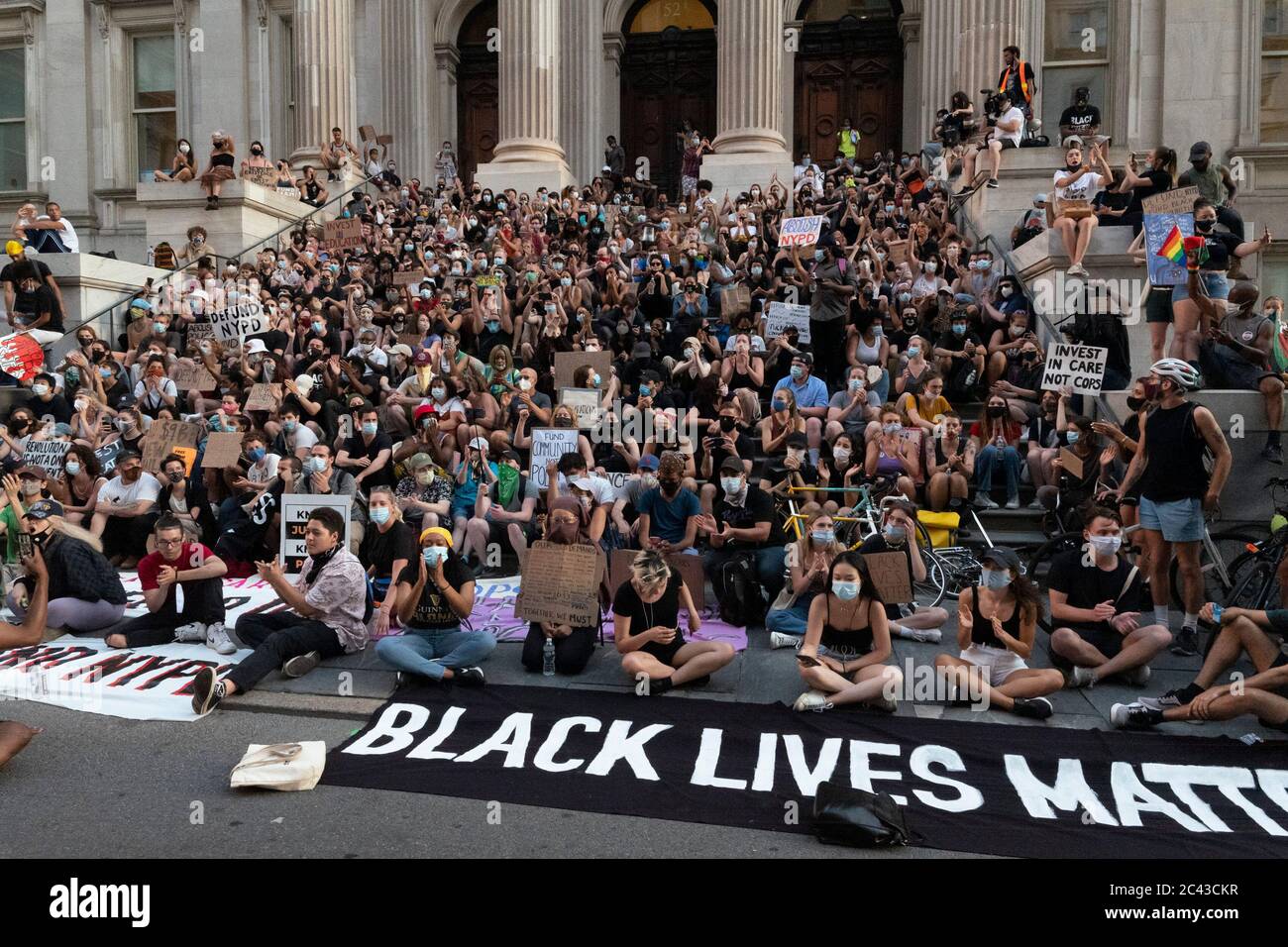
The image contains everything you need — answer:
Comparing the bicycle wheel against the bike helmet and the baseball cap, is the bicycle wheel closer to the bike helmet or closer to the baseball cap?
the bike helmet

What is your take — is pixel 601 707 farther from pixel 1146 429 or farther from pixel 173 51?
pixel 173 51

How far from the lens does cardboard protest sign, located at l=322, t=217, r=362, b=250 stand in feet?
62.6

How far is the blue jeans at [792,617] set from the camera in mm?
8703

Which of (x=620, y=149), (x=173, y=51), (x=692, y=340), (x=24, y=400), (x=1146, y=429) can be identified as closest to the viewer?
(x=1146, y=429)

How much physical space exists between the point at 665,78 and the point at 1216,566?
21.8 m

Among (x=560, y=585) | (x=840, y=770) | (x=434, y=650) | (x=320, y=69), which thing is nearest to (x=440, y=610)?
(x=434, y=650)

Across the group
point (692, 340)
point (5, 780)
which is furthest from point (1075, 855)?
point (692, 340)

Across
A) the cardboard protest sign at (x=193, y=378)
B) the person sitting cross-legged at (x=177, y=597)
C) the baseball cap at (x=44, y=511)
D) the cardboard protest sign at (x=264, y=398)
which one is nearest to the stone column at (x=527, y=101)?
the cardboard protest sign at (x=193, y=378)

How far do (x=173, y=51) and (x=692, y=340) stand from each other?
22.2 metres

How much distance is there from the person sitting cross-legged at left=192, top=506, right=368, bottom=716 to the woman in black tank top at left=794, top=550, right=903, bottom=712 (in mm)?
3526

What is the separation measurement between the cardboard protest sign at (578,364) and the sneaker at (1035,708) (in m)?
7.08

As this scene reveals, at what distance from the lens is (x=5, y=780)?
19.6 feet

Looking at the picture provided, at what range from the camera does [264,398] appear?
1300 cm

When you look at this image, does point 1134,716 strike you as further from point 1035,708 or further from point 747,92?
point 747,92
